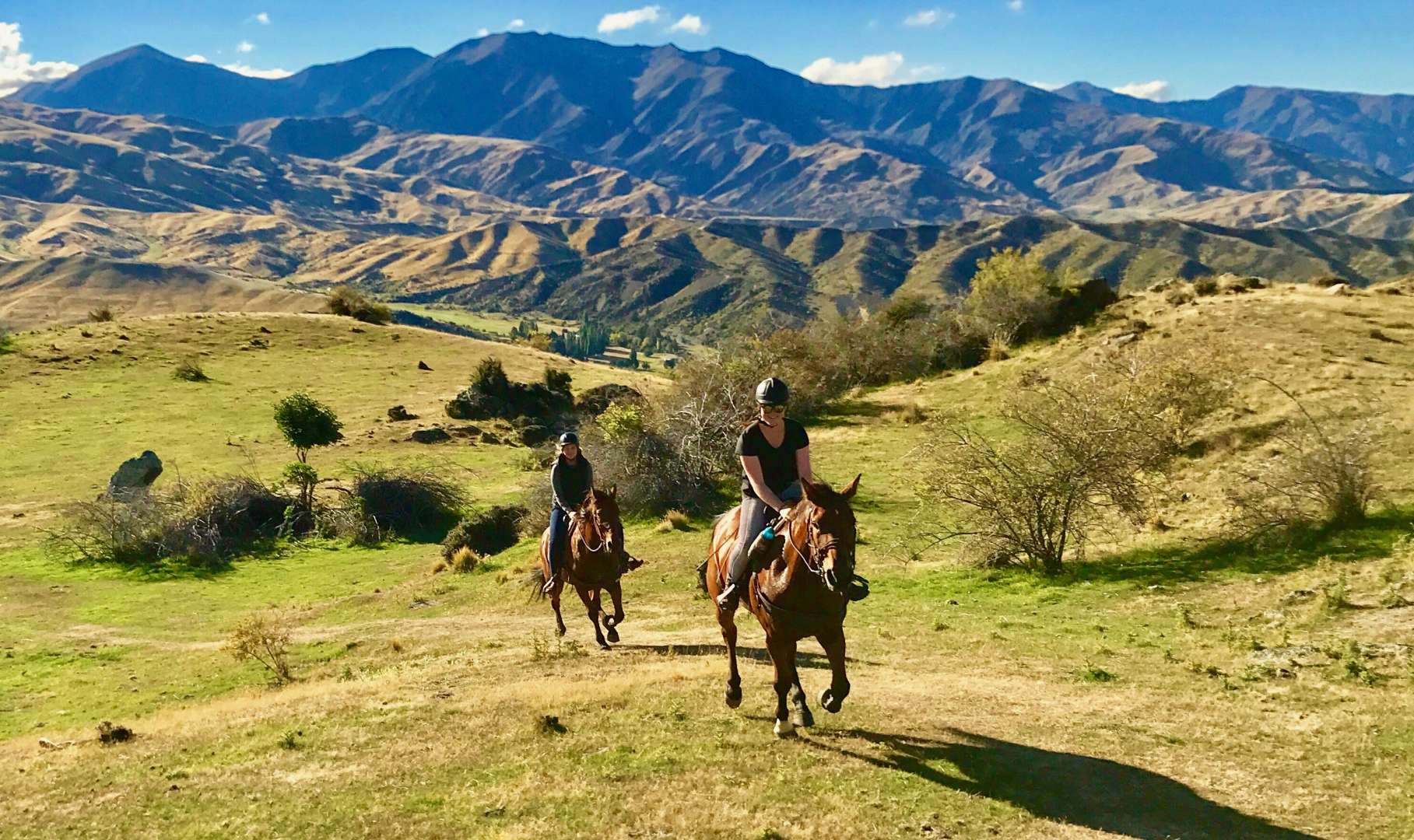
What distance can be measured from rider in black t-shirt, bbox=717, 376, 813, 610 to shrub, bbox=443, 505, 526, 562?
25.8m

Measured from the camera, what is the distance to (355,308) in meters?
101

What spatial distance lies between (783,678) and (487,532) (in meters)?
27.9

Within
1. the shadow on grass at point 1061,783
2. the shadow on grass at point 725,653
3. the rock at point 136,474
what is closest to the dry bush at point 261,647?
the shadow on grass at point 725,653

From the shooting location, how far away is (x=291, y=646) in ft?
69.9

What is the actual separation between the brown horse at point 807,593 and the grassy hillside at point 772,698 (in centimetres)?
75

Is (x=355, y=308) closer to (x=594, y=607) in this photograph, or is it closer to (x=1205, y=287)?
(x=1205, y=287)

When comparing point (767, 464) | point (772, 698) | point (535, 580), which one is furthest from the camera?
point (535, 580)

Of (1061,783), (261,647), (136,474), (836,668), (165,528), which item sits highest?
(836,668)

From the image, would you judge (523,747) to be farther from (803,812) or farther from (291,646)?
(291,646)

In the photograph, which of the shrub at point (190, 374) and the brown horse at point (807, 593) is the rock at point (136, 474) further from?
the brown horse at point (807, 593)

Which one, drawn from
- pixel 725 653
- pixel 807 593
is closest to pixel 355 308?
pixel 725 653

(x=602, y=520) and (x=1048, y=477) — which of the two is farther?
(x=1048, y=477)

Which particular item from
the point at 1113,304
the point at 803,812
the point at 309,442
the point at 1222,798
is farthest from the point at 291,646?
the point at 1113,304

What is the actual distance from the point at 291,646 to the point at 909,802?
18424mm
